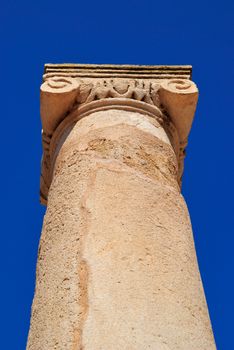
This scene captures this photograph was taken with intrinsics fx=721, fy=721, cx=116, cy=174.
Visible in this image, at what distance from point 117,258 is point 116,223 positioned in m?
0.39

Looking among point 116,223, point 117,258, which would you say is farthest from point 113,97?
point 117,258

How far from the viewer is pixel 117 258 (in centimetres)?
491

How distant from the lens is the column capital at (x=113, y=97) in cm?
714

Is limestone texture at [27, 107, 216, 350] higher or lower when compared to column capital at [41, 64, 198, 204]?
lower

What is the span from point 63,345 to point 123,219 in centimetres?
116

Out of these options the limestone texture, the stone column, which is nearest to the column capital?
the stone column

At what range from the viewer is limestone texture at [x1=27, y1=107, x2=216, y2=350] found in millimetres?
4488

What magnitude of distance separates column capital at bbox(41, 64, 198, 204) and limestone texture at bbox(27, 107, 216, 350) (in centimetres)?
71

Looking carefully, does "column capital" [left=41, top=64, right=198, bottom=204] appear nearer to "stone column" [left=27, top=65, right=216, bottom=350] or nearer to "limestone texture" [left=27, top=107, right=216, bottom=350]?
"stone column" [left=27, top=65, right=216, bottom=350]

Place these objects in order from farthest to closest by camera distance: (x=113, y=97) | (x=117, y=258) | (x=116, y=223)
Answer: (x=113, y=97) < (x=116, y=223) < (x=117, y=258)

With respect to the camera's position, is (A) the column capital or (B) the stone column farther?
(A) the column capital

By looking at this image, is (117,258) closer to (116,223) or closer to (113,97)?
Result: (116,223)

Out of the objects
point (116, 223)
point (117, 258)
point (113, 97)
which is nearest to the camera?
point (117, 258)

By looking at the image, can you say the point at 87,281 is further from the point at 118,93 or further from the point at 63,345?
the point at 118,93
